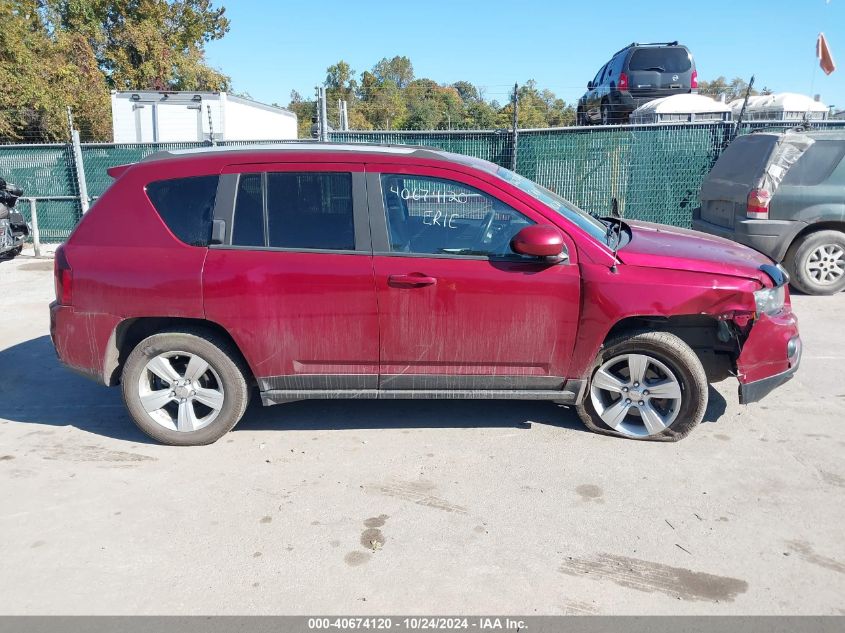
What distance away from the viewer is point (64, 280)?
14.5ft

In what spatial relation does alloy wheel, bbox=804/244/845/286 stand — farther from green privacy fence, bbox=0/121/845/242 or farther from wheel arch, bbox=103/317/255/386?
wheel arch, bbox=103/317/255/386

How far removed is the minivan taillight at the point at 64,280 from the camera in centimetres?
443

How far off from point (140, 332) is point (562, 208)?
2.90m

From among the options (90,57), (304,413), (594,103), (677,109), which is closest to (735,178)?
(677,109)

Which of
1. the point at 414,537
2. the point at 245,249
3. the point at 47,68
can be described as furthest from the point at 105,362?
the point at 47,68

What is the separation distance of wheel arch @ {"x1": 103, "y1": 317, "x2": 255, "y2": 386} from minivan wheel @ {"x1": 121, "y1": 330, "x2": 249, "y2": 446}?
0.18ft

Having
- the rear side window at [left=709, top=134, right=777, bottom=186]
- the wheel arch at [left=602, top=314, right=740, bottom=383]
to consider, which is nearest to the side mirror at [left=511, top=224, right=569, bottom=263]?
the wheel arch at [left=602, top=314, right=740, bottom=383]

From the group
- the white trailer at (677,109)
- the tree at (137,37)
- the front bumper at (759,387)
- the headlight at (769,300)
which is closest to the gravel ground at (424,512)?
the front bumper at (759,387)

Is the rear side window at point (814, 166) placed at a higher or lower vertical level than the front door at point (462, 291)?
higher

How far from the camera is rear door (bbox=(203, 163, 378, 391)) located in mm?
4273

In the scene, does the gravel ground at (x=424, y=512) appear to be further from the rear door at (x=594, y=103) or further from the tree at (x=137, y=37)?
the tree at (x=137, y=37)

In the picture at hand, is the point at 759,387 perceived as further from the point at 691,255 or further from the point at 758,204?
the point at 758,204

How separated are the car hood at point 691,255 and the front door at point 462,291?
486 millimetres
